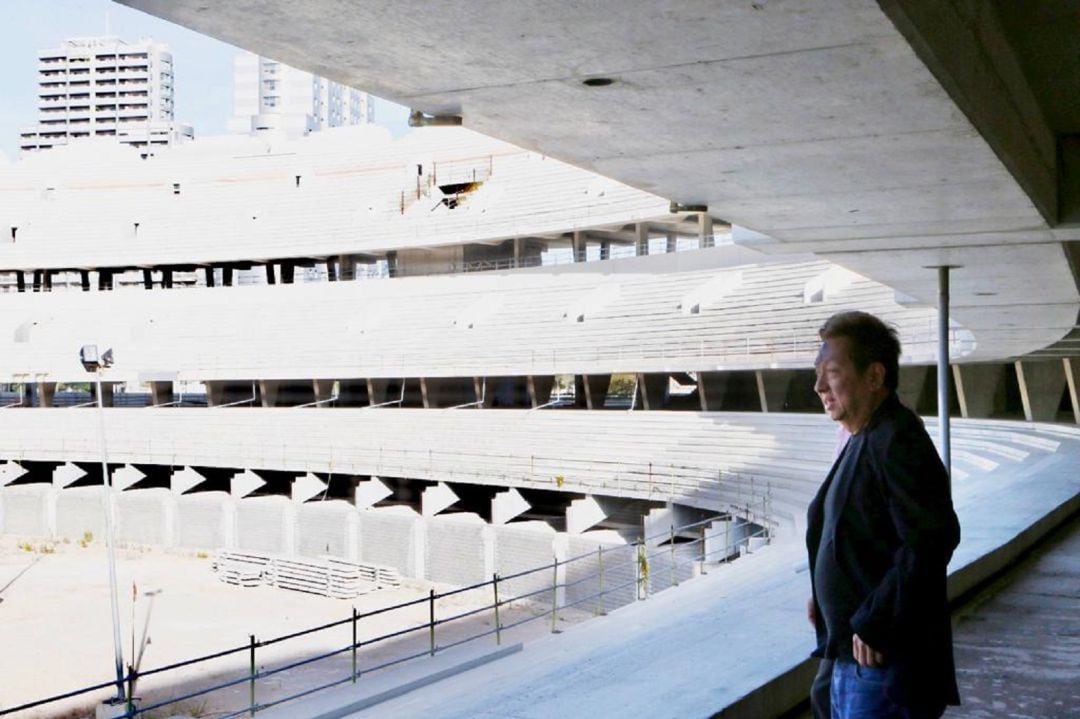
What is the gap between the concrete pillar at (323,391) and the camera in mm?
38125

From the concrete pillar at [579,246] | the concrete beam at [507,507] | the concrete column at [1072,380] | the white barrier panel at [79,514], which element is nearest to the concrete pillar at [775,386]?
the concrete beam at [507,507]

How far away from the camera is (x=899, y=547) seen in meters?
2.60

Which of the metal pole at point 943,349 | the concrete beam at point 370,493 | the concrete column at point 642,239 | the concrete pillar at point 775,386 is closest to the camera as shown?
the metal pole at point 943,349

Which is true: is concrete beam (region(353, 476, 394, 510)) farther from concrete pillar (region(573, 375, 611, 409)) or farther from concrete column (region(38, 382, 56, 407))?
concrete column (region(38, 382, 56, 407))

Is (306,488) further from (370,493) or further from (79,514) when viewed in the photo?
(79,514)

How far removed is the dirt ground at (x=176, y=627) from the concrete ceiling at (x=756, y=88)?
7801 millimetres

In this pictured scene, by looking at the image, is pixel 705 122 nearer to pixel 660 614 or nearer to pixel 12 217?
pixel 660 614

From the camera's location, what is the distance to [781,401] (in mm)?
29031

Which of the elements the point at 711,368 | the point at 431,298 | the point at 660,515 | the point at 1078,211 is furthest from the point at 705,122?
the point at 431,298

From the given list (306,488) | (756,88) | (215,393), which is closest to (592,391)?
(306,488)

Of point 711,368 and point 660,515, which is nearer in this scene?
point 660,515

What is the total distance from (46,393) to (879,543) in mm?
44781

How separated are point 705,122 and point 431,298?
112ft

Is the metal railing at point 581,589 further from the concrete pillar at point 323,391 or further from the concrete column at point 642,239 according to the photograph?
the concrete pillar at point 323,391
